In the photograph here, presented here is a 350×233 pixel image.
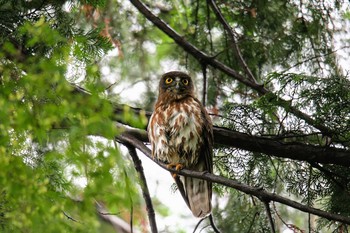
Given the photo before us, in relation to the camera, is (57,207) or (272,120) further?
(272,120)

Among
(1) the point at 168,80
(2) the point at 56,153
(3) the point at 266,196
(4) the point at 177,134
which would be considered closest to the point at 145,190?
(4) the point at 177,134

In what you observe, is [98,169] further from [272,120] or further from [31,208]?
[272,120]

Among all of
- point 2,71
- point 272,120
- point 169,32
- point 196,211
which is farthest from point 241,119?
point 2,71

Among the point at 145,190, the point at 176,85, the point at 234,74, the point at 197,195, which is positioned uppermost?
the point at 234,74

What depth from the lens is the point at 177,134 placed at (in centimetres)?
515

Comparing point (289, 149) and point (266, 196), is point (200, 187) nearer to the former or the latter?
point (289, 149)

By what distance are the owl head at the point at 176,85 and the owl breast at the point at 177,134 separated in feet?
1.07

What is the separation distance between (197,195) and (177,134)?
0.62 m

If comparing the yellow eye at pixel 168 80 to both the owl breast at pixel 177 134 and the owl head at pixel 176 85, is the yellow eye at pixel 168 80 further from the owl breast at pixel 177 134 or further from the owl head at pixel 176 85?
the owl breast at pixel 177 134

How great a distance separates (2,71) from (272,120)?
2.31 m

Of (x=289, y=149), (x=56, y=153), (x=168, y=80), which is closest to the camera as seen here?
(x=56, y=153)

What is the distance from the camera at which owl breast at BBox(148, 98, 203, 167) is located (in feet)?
16.8

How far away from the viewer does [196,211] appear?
17.9 ft

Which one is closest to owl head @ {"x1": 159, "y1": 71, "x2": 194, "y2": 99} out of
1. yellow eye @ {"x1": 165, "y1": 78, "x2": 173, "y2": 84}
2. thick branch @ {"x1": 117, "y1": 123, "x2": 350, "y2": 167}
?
yellow eye @ {"x1": 165, "y1": 78, "x2": 173, "y2": 84}
